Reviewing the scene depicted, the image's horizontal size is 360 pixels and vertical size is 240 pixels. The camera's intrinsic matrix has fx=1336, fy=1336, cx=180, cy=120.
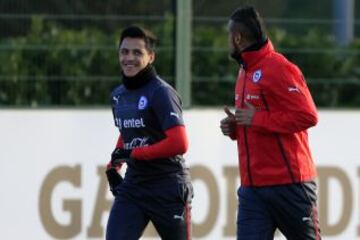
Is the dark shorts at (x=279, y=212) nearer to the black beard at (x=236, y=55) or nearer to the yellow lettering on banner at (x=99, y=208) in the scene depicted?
the black beard at (x=236, y=55)

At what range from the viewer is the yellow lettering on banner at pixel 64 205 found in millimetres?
9836

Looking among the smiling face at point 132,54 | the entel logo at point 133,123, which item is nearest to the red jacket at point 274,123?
the entel logo at point 133,123

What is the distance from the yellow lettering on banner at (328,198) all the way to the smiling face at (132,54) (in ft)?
9.10

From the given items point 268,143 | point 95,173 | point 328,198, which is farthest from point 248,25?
point 328,198

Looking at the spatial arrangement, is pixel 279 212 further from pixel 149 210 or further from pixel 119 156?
pixel 119 156

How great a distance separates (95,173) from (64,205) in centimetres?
33

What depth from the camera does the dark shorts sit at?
739 centimetres

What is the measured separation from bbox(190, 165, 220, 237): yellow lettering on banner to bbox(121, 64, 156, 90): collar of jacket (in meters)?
2.31

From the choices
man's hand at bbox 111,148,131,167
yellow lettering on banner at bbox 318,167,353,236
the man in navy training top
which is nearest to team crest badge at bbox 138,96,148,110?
the man in navy training top

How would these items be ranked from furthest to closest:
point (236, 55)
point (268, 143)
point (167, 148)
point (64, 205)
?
1. point (64, 205)
2. point (167, 148)
3. point (236, 55)
4. point (268, 143)

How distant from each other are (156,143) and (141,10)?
347cm

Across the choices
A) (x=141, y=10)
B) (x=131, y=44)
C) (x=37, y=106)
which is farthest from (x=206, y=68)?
(x=131, y=44)

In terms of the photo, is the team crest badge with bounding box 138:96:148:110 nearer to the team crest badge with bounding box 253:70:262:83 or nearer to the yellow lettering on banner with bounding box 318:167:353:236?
the team crest badge with bounding box 253:70:262:83

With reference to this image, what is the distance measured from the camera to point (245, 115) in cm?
734
